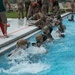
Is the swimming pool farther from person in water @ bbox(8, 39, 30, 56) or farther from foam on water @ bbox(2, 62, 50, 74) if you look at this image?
person in water @ bbox(8, 39, 30, 56)

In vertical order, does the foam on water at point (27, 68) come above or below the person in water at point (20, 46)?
below

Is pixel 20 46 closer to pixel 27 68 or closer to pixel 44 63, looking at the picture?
pixel 44 63

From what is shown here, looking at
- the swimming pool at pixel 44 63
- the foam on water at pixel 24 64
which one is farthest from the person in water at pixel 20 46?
the swimming pool at pixel 44 63

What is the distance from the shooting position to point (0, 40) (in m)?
10.1

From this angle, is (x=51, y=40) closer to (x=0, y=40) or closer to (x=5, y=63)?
(x=0, y=40)

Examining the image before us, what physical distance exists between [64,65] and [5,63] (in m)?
1.69

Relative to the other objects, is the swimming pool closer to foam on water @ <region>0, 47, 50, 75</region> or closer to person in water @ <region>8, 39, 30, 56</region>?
foam on water @ <region>0, 47, 50, 75</region>

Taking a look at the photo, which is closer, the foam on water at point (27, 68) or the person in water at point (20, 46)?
the foam on water at point (27, 68)

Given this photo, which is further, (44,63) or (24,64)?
(44,63)

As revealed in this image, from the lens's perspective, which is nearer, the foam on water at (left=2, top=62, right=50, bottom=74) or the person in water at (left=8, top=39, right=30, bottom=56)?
the foam on water at (left=2, top=62, right=50, bottom=74)


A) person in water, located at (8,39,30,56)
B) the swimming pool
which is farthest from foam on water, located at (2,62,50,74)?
person in water, located at (8,39,30,56)

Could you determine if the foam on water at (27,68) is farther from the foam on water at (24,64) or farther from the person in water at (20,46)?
the person in water at (20,46)

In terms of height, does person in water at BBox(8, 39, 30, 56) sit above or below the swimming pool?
above

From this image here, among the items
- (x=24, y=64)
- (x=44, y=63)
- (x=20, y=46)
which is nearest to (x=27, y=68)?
(x=24, y=64)
